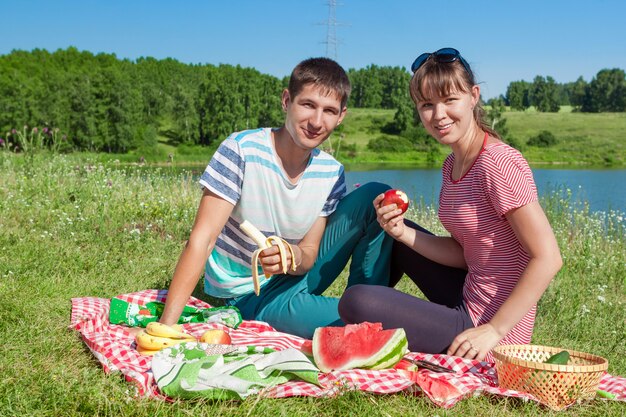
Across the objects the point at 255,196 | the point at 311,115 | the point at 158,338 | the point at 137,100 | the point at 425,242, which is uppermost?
the point at 137,100

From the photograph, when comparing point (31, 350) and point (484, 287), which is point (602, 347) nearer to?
point (484, 287)

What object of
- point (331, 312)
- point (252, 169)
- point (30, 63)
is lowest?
point (331, 312)

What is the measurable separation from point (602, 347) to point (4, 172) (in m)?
9.39

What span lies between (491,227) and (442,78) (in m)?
0.81

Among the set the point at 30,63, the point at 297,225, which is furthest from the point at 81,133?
the point at 297,225

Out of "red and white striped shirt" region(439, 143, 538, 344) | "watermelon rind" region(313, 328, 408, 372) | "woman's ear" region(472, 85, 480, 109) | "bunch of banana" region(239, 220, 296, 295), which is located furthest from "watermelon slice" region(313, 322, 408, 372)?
"woman's ear" region(472, 85, 480, 109)

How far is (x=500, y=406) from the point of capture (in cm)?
289

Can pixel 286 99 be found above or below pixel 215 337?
above

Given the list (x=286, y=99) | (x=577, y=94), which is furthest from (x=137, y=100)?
(x=577, y=94)

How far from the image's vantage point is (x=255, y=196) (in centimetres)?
384

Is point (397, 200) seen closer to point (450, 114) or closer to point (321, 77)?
point (450, 114)

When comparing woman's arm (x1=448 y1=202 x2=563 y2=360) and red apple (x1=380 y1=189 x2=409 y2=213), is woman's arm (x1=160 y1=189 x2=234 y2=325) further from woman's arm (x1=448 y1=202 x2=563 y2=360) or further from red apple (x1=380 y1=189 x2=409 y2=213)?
Result: woman's arm (x1=448 y1=202 x2=563 y2=360)

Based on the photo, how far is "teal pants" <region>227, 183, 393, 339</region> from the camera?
12.9 feet

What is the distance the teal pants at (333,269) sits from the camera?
3.94m
